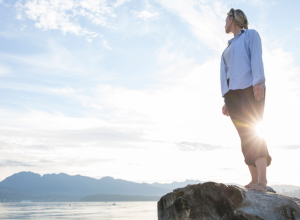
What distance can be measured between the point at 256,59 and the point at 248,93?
0.50 metres

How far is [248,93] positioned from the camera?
341cm

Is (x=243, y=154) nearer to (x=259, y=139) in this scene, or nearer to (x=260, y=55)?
(x=259, y=139)

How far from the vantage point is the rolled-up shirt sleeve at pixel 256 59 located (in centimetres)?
322

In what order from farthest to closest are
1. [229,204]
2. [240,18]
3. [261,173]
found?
[240,18] < [261,173] < [229,204]

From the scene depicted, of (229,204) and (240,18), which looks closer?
(229,204)

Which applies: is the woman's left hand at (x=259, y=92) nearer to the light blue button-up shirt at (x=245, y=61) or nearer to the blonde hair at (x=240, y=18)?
the light blue button-up shirt at (x=245, y=61)

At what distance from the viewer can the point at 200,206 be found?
255 cm

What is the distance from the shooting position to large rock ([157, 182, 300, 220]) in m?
2.32

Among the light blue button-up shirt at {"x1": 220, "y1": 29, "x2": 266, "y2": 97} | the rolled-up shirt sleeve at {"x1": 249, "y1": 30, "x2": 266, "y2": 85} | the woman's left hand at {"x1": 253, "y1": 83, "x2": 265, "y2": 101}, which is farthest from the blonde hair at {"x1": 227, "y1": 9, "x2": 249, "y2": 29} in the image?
the woman's left hand at {"x1": 253, "y1": 83, "x2": 265, "y2": 101}

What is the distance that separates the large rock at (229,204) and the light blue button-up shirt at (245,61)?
5.07 feet

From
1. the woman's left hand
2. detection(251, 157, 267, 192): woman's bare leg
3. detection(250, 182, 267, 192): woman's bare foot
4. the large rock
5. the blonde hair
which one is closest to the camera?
the large rock

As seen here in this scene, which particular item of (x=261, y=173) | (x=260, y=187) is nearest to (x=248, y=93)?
(x=261, y=173)

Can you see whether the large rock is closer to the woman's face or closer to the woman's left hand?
the woman's left hand

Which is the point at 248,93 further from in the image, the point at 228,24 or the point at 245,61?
the point at 228,24
